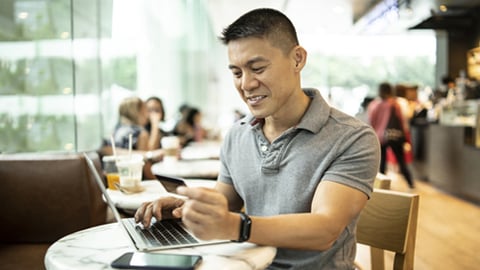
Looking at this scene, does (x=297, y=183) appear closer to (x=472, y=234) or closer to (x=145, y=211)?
(x=145, y=211)

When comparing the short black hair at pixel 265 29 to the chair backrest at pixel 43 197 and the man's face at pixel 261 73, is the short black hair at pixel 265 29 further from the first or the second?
the chair backrest at pixel 43 197

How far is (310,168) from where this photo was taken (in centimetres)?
137

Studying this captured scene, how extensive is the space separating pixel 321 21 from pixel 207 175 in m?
9.75

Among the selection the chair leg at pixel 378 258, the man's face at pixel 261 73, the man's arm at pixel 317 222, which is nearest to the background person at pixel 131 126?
the chair leg at pixel 378 258

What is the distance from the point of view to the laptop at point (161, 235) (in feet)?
3.95

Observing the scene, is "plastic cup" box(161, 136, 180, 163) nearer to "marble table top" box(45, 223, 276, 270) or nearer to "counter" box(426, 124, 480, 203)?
"marble table top" box(45, 223, 276, 270)

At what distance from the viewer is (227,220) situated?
1.06m

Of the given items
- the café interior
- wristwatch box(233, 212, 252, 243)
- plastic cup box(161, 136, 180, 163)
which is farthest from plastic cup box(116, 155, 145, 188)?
plastic cup box(161, 136, 180, 163)

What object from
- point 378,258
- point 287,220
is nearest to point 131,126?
point 378,258

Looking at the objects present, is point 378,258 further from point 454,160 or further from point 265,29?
point 454,160

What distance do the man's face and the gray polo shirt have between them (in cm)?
10

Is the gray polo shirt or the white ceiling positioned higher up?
the white ceiling

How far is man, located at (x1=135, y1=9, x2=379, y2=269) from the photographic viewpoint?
1.27 meters

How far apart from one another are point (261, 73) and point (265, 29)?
12 centimetres
